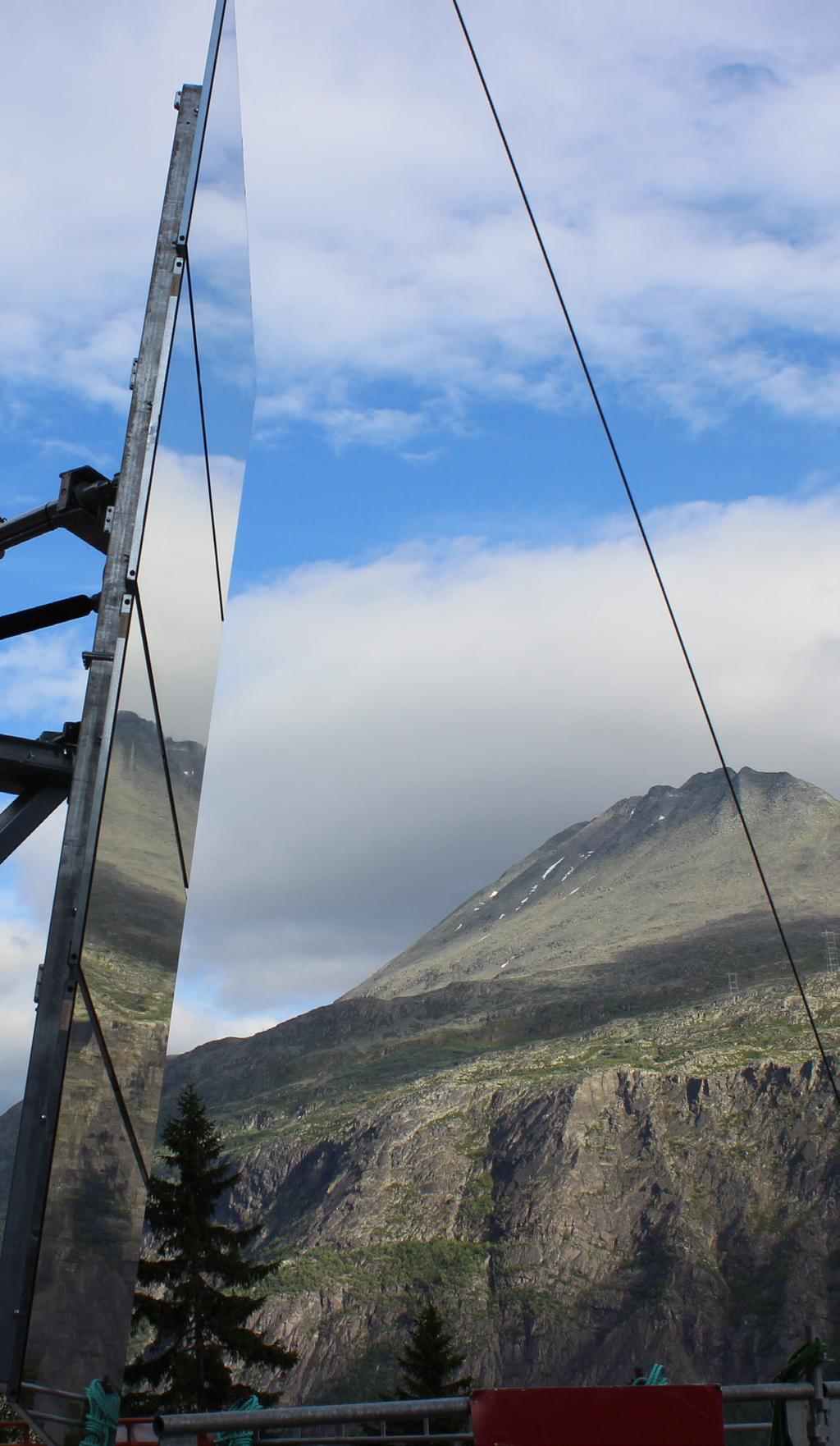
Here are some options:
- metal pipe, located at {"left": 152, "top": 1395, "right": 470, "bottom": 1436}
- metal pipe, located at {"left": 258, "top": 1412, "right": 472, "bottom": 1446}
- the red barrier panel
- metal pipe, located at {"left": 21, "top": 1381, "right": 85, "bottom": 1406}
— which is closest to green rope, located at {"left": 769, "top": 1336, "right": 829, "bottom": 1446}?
the red barrier panel

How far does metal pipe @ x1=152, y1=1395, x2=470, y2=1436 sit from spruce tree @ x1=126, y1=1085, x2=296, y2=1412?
3787 centimetres

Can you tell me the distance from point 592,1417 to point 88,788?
118 inches

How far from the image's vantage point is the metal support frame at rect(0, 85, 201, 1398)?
356cm

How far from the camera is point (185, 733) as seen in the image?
4430mm

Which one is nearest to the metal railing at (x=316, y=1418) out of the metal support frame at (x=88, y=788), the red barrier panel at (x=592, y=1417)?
the red barrier panel at (x=592, y=1417)

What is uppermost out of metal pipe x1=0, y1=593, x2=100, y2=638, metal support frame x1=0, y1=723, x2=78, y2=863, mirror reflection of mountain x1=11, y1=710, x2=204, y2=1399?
metal pipe x1=0, y1=593, x2=100, y2=638

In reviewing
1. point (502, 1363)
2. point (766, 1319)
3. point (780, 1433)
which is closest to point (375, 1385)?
point (502, 1363)

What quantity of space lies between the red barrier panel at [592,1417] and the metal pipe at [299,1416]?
0.65 ft

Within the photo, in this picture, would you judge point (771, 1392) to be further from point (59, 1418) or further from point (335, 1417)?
point (59, 1418)

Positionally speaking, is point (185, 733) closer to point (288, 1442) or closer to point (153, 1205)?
point (288, 1442)

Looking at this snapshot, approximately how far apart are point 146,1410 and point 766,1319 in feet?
566

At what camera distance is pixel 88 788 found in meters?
3.92

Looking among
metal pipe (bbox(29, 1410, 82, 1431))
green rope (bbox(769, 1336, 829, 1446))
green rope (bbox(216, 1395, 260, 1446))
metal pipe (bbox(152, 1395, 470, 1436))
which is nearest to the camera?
metal pipe (bbox(29, 1410, 82, 1431))

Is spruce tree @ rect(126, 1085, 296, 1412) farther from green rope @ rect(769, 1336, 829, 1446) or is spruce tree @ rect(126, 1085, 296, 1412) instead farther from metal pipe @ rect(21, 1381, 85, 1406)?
metal pipe @ rect(21, 1381, 85, 1406)
